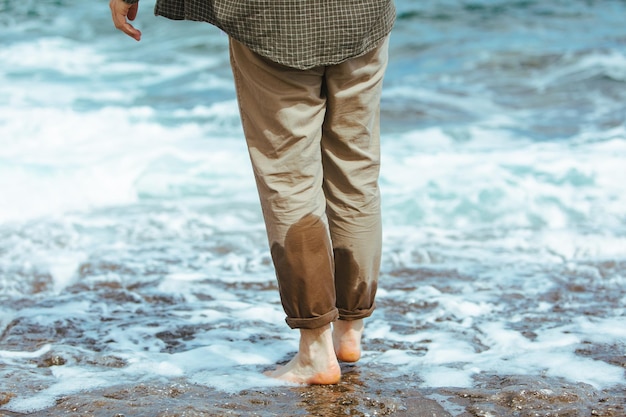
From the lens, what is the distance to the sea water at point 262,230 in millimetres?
2688

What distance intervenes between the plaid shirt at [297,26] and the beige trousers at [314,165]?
2.4 inches

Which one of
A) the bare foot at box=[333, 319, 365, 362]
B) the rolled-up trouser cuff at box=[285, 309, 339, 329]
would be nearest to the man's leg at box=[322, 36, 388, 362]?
the bare foot at box=[333, 319, 365, 362]

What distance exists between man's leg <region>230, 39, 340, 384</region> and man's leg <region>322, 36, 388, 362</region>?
0.21ft

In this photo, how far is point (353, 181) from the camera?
2.34 meters

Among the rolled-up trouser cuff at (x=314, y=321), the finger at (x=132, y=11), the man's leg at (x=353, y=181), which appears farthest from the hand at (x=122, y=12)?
the rolled-up trouser cuff at (x=314, y=321)

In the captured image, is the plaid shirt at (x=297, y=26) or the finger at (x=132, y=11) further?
the finger at (x=132, y=11)

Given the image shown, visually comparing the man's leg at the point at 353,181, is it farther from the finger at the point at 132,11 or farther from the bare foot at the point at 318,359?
the finger at the point at 132,11

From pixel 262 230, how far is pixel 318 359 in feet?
7.44

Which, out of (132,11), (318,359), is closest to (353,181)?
(318,359)

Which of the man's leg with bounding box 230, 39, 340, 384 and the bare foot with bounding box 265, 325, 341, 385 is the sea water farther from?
the man's leg with bounding box 230, 39, 340, 384

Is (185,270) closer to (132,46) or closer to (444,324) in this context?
(444,324)

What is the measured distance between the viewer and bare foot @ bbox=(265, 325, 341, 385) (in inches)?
92.0

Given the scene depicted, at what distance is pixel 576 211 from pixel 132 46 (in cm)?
912

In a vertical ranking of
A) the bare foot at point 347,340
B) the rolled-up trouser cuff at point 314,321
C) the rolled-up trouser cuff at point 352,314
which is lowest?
the bare foot at point 347,340
